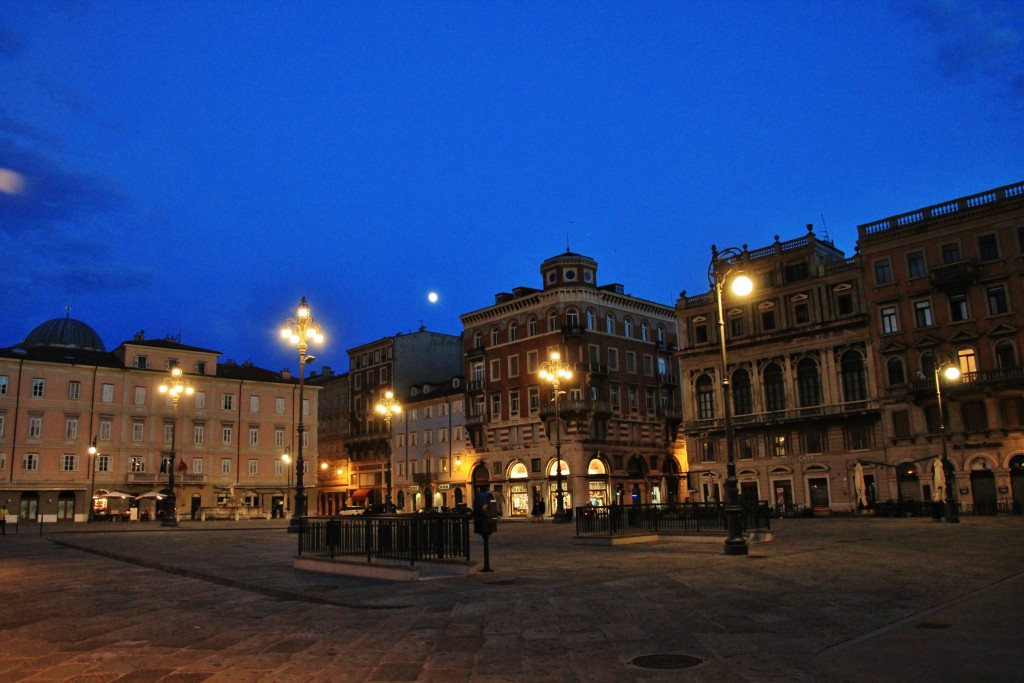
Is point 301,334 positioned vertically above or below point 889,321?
below

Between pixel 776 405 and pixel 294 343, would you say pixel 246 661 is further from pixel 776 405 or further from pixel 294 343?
pixel 776 405

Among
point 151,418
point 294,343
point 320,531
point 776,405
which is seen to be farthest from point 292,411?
point 320,531

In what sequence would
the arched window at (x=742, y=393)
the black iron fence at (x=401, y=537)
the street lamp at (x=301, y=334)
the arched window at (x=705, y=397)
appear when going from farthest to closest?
the arched window at (x=705, y=397) < the arched window at (x=742, y=393) < the street lamp at (x=301, y=334) < the black iron fence at (x=401, y=537)

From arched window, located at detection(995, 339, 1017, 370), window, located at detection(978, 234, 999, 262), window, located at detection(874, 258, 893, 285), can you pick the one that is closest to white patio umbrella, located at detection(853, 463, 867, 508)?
arched window, located at detection(995, 339, 1017, 370)

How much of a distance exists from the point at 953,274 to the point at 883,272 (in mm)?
5015

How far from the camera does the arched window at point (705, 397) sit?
61.0 m

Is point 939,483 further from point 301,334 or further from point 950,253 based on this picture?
point 301,334

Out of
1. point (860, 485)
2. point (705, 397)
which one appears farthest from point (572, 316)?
point (860, 485)

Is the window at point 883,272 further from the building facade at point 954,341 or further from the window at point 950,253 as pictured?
the window at point 950,253

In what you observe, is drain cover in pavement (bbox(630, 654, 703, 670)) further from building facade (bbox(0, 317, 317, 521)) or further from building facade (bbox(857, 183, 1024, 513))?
building facade (bbox(0, 317, 317, 521))

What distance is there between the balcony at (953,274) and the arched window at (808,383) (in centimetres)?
1010

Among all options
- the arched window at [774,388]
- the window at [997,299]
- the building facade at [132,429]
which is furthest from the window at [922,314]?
the building facade at [132,429]

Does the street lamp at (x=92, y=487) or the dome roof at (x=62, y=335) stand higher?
the dome roof at (x=62, y=335)

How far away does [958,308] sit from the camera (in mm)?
47875
